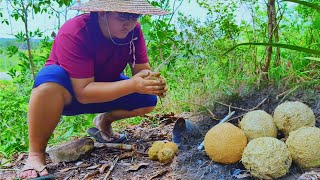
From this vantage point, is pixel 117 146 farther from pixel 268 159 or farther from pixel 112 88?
pixel 268 159

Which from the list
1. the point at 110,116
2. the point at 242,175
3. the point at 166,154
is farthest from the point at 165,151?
the point at 110,116

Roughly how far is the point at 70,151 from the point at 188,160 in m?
0.81

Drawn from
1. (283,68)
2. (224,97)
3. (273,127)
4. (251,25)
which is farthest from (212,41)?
(273,127)

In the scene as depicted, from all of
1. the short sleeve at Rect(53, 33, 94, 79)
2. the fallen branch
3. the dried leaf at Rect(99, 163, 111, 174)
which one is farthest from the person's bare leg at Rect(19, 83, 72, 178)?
the fallen branch

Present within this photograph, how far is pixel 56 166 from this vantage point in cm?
221

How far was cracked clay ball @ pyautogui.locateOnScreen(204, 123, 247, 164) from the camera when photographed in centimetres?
164

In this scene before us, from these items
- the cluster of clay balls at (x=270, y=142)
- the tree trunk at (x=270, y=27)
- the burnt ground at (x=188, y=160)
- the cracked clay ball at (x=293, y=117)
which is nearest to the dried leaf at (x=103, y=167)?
the burnt ground at (x=188, y=160)

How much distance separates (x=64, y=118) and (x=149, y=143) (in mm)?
1193

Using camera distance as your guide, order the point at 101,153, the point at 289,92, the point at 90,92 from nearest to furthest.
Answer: the point at 289,92 → the point at 90,92 → the point at 101,153

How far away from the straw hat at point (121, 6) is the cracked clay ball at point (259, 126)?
0.74 metres

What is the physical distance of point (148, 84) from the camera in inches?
72.7

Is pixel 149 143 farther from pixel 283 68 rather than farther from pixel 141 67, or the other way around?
pixel 283 68

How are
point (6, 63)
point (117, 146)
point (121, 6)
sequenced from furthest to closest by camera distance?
point (6, 63) < point (117, 146) < point (121, 6)

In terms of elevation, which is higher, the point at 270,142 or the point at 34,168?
the point at 270,142
